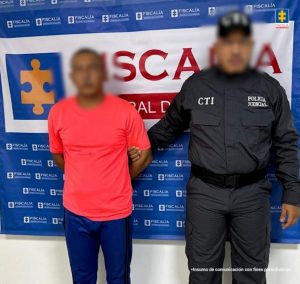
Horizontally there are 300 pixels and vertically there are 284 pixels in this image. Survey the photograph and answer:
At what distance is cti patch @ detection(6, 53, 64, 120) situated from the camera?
137 cm

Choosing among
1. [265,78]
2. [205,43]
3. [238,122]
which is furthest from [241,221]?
[205,43]

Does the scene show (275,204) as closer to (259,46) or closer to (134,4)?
(259,46)

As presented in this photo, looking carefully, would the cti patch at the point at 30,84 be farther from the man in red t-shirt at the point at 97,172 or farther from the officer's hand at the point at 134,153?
the officer's hand at the point at 134,153

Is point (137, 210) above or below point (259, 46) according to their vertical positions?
below

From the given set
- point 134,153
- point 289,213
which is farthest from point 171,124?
point 289,213

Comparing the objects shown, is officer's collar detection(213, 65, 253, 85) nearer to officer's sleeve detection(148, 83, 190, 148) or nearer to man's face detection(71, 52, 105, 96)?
officer's sleeve detection(148, 83, 190, 148)

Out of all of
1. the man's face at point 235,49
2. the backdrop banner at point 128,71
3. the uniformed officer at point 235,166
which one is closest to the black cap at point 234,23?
the man's face at point 235,49

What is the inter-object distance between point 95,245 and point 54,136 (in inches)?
16.0

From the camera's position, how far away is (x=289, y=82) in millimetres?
1321

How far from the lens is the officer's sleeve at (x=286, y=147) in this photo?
1.18m

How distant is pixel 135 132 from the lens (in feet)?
3.94

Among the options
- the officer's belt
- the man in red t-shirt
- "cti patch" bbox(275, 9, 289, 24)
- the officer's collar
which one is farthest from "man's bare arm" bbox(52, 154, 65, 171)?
"cti patch" bbox(275, 9, 289, 24)

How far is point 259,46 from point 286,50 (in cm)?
32

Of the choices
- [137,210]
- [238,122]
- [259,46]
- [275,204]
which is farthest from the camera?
[137,210]
